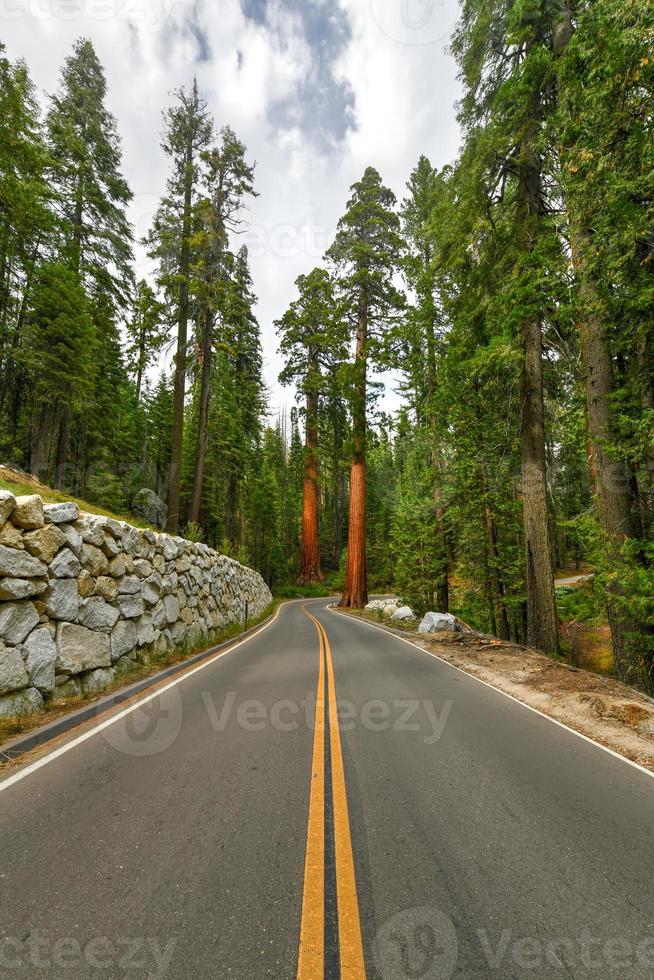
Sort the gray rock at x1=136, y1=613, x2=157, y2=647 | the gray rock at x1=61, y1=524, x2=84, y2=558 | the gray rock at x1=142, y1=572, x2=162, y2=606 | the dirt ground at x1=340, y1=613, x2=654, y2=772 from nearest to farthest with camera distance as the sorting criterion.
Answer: the dirt ground at x1=340, y1=613, x2=654, y2=772, the gray rock at x1=61, y1=524, x2=84, y2=558, the gray rock at x1=136, y1=613, x2=157, y2=647, the gray rock at x1=142, y1=572, x2=162, y2=606

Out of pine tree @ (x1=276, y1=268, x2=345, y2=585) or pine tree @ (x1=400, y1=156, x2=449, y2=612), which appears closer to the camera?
pine tree @ (x1=400, y1=156, x2=449, y2=612)

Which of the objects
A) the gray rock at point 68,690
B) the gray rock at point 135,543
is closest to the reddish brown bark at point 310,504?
the gray rock at point 135,543

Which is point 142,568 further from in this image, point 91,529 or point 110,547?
point 91,529

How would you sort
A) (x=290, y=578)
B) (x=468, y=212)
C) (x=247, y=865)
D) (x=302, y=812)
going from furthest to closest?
(x=290, y=578) < (x=468, y=212) < (x=302, y=812) < (x=247, y=865)

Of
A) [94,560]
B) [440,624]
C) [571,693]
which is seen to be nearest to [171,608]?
[94,560]

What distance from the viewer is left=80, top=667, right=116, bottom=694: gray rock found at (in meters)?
5.69

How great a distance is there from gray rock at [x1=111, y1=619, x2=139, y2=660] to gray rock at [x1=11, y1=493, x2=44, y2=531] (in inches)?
92.2

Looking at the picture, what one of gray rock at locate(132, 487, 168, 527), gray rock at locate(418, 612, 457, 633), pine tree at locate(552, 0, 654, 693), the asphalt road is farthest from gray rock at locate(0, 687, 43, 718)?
gray rock at locate(132, 487, 168, 527)

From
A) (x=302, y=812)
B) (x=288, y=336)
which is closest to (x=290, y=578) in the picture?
(x=288, y=336)

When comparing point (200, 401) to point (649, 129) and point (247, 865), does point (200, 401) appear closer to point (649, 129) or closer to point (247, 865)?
point (649, 129)

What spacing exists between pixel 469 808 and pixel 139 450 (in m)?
33.9

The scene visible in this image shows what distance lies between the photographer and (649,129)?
5.29 meters

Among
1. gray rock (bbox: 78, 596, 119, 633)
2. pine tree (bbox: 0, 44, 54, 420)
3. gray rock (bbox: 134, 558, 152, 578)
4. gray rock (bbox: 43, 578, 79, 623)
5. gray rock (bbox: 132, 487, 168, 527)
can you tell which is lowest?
gray rock (bbox: 78, 596, 119, 633)

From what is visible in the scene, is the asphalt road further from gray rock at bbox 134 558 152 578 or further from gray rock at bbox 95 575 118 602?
gray rock at bbox 134 558 152 578
